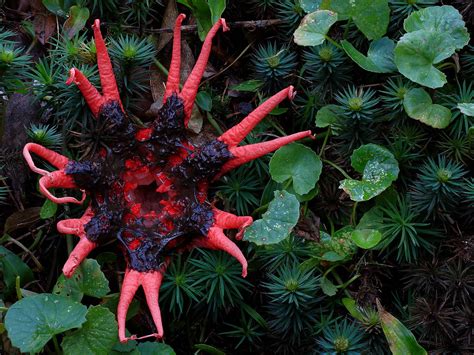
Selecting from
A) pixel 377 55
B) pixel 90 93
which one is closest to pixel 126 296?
pixel 90 93

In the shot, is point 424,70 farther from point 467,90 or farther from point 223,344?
point 223,344

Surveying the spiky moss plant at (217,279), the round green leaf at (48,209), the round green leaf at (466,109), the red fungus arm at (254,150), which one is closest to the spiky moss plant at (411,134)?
the round green leaf at (466,109)

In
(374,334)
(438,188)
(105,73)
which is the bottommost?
(374,334)

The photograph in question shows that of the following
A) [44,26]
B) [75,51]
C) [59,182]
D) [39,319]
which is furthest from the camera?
[44,26]

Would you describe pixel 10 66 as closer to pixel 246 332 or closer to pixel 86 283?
pixel 86 283

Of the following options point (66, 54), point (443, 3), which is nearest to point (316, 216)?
point (443, 3)

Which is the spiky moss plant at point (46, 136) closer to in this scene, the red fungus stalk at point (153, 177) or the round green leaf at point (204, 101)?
the red fungus stalk at point (153, 177)
